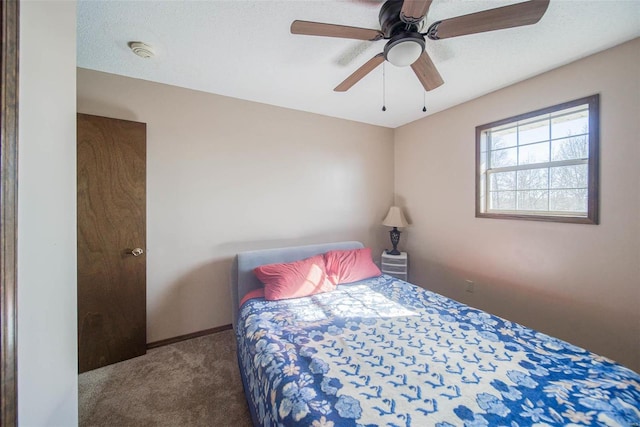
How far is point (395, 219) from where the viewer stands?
3119mm

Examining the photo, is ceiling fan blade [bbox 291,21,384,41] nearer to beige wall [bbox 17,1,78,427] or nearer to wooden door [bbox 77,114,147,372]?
beige wall [bbox 17,1,78,427]

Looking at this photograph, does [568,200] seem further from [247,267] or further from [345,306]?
[247,267]

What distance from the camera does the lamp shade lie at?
3.10 meters

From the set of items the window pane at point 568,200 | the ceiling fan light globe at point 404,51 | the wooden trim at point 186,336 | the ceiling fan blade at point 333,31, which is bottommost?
the wooden trim at point 186,336

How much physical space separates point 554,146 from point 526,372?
1.99 meters

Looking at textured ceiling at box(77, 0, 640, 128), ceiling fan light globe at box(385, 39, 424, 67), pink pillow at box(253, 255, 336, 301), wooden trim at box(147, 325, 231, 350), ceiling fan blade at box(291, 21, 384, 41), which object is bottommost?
wooden trim at box(147, 325, 231, 350)

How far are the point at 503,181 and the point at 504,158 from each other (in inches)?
9.5

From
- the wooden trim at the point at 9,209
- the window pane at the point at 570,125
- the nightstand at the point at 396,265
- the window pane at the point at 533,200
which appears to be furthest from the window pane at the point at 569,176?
the wooden trim at the point at 9,209

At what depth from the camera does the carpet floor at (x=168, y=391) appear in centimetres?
142

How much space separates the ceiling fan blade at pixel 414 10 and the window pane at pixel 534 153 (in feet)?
6.15

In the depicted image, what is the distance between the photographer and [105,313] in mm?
1888

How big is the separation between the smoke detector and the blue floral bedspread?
2139 millimetres

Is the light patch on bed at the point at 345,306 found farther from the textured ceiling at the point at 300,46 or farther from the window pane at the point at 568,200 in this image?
the textured ceiling at the point at 300,46

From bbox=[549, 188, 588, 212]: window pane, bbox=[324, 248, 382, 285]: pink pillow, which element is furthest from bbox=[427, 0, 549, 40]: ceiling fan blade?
bbox=[324, 248, 382, 285]: pink pillow
